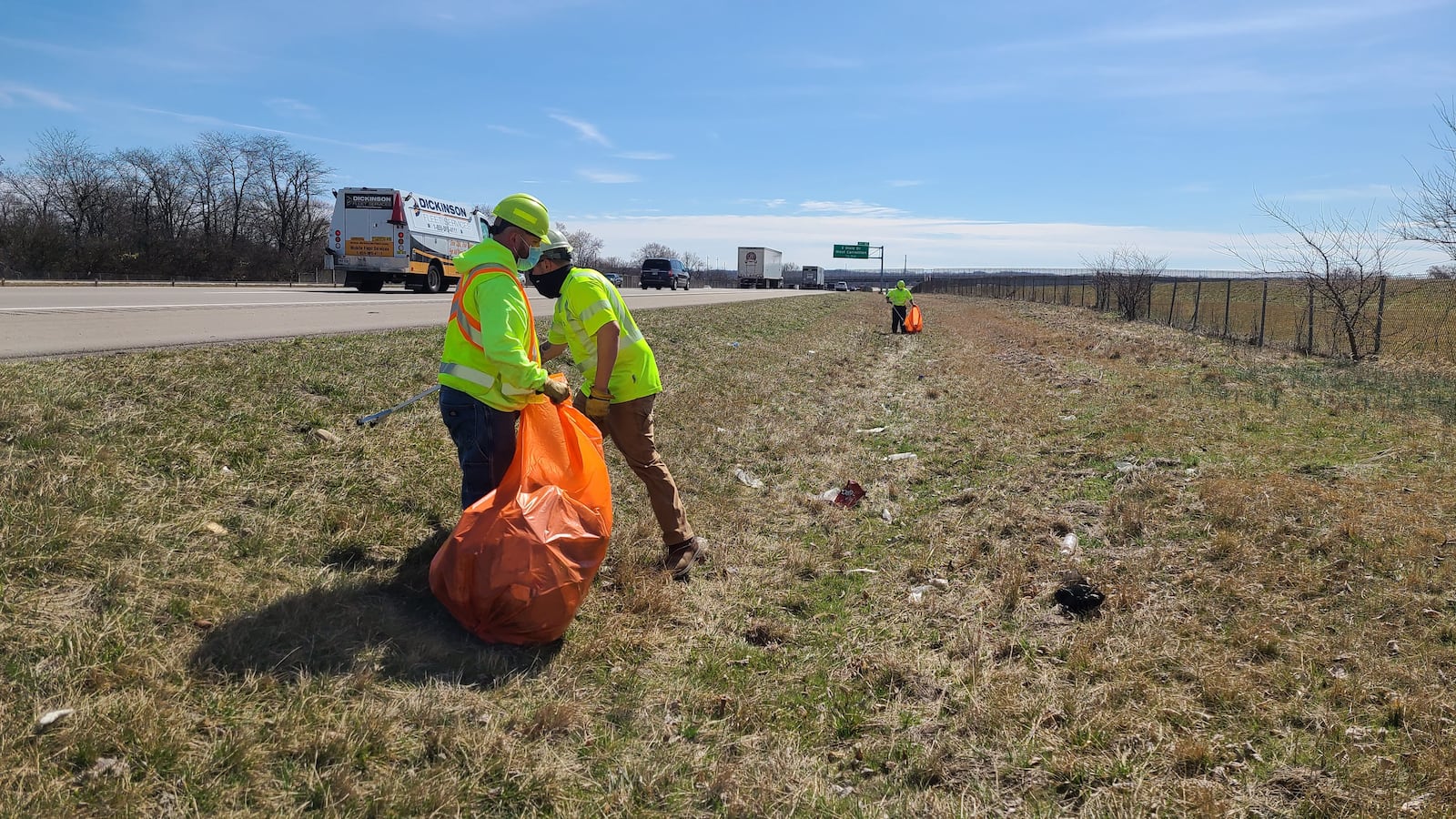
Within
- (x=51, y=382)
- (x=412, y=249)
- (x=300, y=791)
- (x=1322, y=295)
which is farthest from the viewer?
(x=412, y=249)

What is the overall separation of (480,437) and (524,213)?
1018 mm

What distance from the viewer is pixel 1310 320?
55.0ft

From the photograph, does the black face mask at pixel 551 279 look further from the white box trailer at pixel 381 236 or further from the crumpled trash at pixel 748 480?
the white box trailer at pixel 381 236

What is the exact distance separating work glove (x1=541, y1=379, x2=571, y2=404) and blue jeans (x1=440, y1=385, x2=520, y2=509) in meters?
0.28

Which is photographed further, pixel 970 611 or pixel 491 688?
pixel 970 611

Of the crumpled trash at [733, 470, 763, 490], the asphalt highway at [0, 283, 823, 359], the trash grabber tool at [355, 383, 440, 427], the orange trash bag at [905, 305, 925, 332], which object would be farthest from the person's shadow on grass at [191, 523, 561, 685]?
the orange trash bag at [905, 305, 925, 332]

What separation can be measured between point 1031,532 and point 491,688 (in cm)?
380

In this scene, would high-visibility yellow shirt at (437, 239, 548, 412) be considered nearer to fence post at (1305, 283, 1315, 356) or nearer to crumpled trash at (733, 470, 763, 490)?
crumpled trash at (733, 470, 763, 490)

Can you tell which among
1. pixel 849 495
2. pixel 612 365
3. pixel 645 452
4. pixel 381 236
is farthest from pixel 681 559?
pixel 381 236

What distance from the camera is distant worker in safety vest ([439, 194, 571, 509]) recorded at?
11.7ft

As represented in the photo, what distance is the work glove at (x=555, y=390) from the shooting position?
12.2ft

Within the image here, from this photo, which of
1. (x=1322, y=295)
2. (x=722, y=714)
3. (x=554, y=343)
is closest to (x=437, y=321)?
(x=554, y=343)

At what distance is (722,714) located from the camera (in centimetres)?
343

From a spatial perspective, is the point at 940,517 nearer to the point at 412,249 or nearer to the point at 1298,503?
the point at 1298,503
